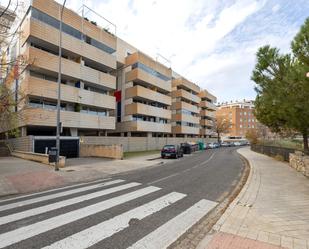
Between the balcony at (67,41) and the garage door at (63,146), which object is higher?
the balcony at (67,41)

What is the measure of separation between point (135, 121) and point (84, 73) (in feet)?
39.7

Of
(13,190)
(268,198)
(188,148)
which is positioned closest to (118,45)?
(188,148)

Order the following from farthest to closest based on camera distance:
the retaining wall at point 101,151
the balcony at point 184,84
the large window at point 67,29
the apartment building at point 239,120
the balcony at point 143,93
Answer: the apartment building at point 239,120 < the balcony at point 184,84 < the balcony at point 143,93 < the large window at point 67,29 < the retaining wall at point 101,151

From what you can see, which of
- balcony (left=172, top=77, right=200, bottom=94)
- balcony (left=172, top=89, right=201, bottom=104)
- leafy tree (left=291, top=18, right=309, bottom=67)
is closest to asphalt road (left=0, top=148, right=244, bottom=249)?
A: leafy tree (left=291, top=18, right=309, bottom=67)

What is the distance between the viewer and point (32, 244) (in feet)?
14.9

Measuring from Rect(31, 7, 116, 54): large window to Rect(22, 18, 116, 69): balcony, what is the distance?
0.83 m

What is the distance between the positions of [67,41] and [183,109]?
34.1 metres

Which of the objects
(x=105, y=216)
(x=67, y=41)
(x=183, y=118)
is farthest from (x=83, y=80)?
(x=183, y=118)

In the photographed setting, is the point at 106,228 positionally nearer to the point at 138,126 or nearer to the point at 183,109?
the point at 138,126

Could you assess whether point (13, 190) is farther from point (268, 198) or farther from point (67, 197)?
point (268, 198)

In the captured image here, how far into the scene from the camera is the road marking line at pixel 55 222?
15.8 feet

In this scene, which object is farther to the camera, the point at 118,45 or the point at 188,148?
the point at 118,45

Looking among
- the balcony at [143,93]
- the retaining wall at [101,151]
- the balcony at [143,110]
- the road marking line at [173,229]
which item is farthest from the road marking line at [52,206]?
the balcony at [143,93]

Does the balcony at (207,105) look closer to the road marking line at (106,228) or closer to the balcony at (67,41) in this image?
the balcony at (67,41)
